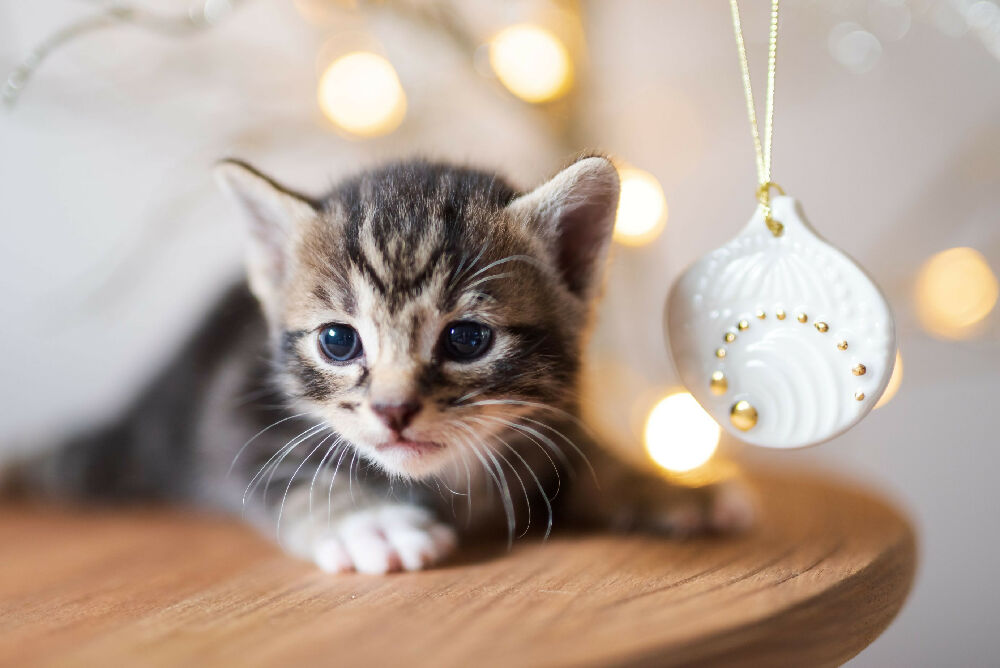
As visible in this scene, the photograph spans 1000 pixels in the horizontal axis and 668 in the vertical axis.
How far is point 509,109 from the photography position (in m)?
1.71

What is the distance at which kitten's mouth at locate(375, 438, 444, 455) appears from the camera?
0.83 m

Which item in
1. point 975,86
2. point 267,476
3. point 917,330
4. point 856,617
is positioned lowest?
point 856,617

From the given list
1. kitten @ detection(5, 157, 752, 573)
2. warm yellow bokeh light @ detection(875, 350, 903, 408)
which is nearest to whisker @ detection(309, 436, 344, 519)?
kitten @ detection(5, 157, 752, 573)

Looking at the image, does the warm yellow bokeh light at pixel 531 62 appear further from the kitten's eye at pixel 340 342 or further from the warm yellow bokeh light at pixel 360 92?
the kitten's eye at pixel 340 342

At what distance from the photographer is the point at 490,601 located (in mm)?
723

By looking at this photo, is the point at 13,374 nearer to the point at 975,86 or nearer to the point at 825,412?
the point at 825,412

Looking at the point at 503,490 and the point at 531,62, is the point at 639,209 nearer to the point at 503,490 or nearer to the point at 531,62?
the point at 531,62

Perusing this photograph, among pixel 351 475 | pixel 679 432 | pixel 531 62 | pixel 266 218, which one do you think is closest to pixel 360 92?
pixel 531 62

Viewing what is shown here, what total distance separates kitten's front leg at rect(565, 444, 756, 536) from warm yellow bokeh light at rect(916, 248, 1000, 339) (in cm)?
62

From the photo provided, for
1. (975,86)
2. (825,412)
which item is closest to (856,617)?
(825,412)

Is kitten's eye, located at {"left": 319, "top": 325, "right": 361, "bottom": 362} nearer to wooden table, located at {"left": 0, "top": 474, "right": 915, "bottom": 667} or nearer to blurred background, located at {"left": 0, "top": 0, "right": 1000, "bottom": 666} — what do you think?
wooden table, located at {"left": 0, "top": 474, "right": 915, "bottom": 667}

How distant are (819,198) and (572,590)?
1.27 m

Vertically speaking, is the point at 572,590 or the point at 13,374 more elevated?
the point at 13,374

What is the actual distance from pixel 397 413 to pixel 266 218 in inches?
14.8
